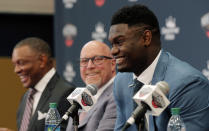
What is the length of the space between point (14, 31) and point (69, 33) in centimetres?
250

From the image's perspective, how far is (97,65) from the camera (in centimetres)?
375

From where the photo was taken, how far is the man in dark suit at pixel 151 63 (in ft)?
8.07

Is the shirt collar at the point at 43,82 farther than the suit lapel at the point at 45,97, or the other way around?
the shirt collar at the point at 43,82

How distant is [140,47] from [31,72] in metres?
1.99

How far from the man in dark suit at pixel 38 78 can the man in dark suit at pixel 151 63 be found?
149 cm

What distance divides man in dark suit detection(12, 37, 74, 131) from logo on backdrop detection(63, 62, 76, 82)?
3.38ft

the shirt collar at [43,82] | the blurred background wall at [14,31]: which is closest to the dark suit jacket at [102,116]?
the shirt collar at [43,82]

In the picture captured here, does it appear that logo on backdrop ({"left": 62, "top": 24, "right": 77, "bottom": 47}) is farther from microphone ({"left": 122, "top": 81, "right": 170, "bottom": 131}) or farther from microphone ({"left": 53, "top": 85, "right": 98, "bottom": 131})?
microphone ({"left": 122, "top": 81, "right": 170, "bottom": 131})

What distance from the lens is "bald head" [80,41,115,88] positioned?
3686 mm

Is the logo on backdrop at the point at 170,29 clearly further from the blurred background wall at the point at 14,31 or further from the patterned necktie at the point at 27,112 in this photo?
the blurred background wall at the point at 14,31

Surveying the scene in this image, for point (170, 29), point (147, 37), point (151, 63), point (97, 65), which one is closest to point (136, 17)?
point (147, 37)

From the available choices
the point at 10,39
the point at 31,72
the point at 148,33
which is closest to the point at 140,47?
the point at 148,33

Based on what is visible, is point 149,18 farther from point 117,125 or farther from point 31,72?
point 31,72

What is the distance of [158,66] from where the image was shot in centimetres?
262
